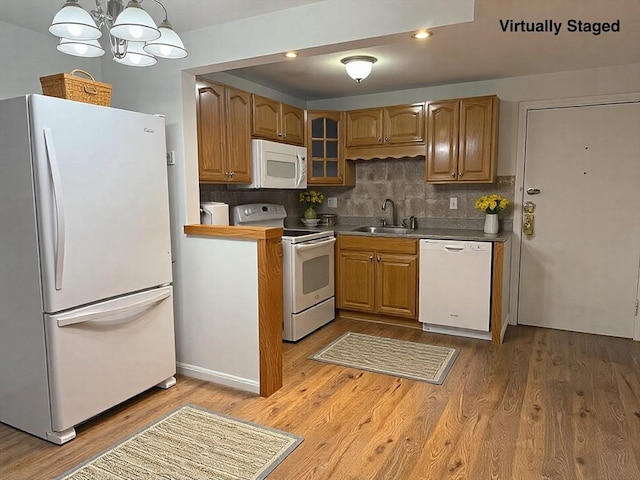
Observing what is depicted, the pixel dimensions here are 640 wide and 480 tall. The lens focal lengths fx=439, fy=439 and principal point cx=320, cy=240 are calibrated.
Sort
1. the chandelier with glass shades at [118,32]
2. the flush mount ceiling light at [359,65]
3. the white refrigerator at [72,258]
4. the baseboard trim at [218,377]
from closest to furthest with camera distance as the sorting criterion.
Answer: the chandelier with glass shades at [118,32]
the white refrigerator at [72,258]
the baseboard trim at [218,377]
the flush mount ceiling light at [359,65]

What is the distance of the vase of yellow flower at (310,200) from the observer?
15.4ft

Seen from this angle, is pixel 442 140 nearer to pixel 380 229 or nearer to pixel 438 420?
pixel 380 229

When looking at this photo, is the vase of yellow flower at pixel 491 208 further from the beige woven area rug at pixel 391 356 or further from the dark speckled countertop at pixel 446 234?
the beige woven area rug at pixel 391 356

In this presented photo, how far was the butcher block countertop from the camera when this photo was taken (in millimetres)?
2572

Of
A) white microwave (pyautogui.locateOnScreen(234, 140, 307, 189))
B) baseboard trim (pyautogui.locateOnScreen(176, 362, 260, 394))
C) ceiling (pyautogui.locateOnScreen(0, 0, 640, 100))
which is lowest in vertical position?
baseboard trim (pyautogui.locateOnScreen(176, 362, 260, 394))

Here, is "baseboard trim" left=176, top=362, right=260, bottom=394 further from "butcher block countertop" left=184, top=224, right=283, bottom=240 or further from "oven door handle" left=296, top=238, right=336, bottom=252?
"oven door handle" left=296, top=238, right=336, bottom=252

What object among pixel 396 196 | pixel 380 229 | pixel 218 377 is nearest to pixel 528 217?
pixel 396 196

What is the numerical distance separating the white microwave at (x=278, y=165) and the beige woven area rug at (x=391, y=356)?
1470mm

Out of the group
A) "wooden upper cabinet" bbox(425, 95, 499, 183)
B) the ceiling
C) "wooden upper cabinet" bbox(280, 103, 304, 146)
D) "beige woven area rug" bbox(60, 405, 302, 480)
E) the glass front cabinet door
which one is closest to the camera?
"beige woven area rug" bbox(60, 405, 302, 480)


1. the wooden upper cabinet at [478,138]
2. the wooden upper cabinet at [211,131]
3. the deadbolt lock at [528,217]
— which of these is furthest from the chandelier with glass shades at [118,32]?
the deadbolt lock at [528,217]

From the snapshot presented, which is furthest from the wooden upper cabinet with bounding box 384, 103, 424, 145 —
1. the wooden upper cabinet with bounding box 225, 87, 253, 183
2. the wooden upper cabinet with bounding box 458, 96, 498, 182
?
the wooden upper cabinet with bounding box 225, 87, 253, 183

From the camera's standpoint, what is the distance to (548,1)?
231 centimetres

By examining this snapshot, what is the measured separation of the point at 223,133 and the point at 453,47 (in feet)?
5.81

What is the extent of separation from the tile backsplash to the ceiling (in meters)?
0.83
